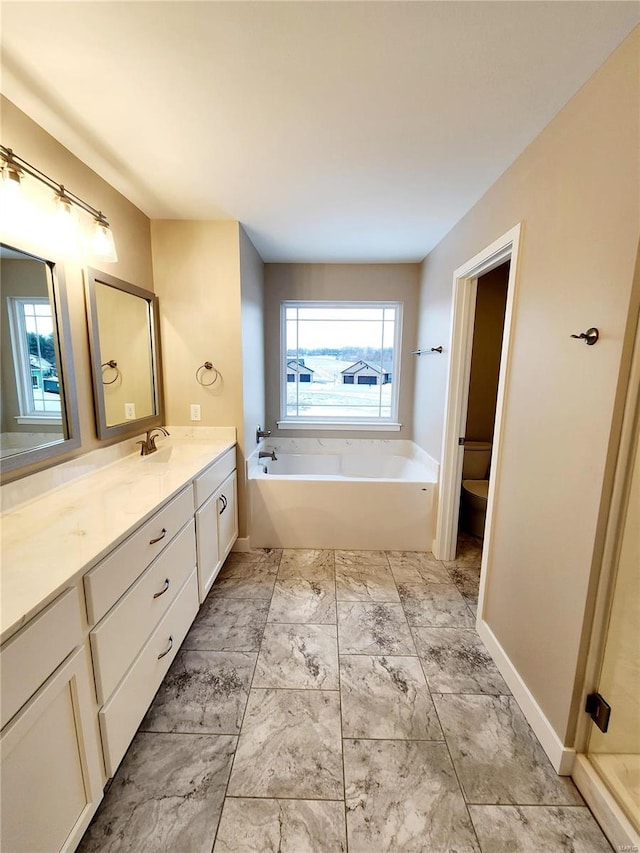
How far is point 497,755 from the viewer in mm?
1266

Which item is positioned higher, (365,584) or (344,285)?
(344,285)

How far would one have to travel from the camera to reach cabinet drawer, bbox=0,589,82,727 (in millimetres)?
707

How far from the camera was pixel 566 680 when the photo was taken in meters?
1.20

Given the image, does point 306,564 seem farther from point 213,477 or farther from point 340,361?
point 340,361

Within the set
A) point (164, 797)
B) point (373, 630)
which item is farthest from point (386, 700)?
point (164, 797)

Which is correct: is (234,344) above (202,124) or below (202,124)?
below

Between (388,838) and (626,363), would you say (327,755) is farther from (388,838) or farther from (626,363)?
(626,363)

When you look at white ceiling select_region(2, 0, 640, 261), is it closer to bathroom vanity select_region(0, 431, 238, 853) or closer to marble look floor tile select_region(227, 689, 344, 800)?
bathroom vanity select_region(0, 431, 238, 853)

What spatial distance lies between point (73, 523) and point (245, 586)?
1332mm

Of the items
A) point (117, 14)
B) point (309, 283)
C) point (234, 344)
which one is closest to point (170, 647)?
Answer: point (234, 344)

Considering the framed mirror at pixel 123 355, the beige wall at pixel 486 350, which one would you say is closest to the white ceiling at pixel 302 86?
the framed mirror at pixel 123 355

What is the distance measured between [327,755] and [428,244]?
315 cm

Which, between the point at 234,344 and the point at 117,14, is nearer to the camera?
the point at 117,14

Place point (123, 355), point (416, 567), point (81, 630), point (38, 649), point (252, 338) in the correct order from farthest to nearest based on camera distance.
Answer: point (252, 338) → point (416, 567) → point (123, 355) → point (81, 630) → point (38, 649)
